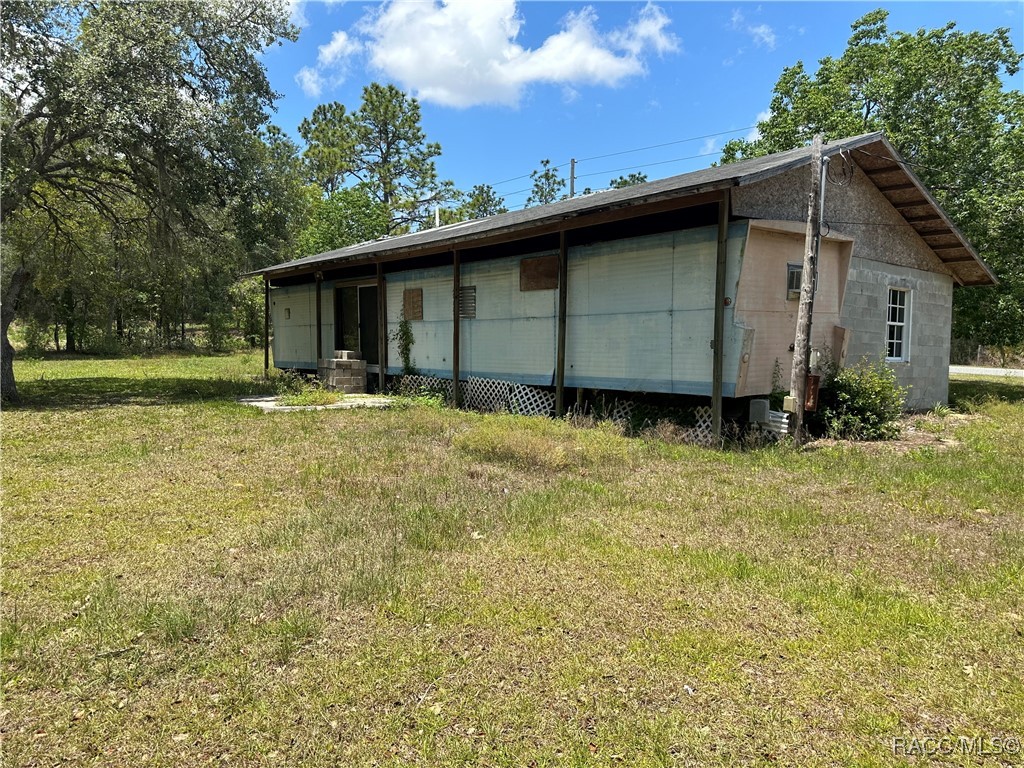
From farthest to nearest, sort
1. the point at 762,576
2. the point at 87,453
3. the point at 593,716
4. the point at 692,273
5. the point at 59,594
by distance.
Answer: the point at 692,273 < the point at 87,453 < the point at 762,576 < the point at 59,594 < the point at 593,716

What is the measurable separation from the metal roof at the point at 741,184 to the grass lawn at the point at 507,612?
352cm

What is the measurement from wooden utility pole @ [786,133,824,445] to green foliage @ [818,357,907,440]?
1.58 m

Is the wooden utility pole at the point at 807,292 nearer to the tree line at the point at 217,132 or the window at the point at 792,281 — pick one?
the window at the point at 792,281

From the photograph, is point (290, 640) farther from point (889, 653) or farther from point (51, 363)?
point (51, 363)

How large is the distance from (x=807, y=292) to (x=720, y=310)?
1.12 meters

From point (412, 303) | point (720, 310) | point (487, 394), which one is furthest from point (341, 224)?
point (720, 310)

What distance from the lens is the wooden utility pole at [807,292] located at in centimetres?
732

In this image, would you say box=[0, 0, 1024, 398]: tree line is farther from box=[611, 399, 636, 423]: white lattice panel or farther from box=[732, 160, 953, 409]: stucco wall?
box=[611, 399, 636, 423]: white lattice panel

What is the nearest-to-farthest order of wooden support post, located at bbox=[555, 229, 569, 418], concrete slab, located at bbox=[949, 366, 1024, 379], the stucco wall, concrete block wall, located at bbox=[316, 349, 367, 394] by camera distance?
the stucco wall → wooden support post, located at bbox=[555, 229, 569, 418] → concrete block wall, located at bbox=[316, 349, 367, 394] → concrete slab, located at bbox=[949, 366, 1024, 379]

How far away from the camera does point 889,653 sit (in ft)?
9.23

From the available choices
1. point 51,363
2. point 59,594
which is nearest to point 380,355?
point 59,594

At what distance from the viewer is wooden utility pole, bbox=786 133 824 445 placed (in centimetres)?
732

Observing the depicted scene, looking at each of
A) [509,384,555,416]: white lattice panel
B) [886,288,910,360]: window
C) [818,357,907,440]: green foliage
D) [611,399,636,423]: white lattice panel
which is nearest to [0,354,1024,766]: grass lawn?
[818,357,907,440]: green foliage

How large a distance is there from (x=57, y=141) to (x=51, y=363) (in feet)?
49.7
